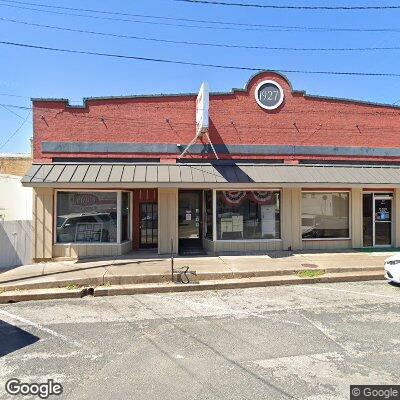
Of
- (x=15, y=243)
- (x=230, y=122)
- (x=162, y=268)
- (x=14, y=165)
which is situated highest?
(x=230, y=122)

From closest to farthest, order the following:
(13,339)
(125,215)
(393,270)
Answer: (13,339), (393,270), (125,215)

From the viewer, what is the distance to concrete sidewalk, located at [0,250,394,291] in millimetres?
9773

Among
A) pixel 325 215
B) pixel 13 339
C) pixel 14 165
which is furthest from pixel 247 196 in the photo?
pixel 14 165

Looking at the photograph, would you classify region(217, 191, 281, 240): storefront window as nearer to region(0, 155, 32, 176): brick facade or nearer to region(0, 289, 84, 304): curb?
region(0, 289, 84, 304): curb

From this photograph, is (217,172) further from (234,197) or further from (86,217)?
(86,217)

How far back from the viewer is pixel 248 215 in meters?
14.1

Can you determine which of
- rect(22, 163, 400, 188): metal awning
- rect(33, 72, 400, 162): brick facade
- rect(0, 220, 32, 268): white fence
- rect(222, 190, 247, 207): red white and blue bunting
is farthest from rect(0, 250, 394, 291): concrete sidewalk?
rect(33, 72, 400, 162): brick facade

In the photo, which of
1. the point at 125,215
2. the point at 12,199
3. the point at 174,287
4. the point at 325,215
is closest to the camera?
the point at 174,287

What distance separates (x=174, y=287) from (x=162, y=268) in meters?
1.55

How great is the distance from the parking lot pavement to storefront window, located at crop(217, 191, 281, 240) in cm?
526

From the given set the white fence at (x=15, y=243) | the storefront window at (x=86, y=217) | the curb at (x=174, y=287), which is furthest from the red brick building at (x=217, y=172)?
the curb at (x=174, y=287)

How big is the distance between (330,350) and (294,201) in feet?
30.2

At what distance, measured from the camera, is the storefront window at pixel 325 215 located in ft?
47.6

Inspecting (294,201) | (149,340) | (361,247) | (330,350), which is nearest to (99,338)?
(149,340)
